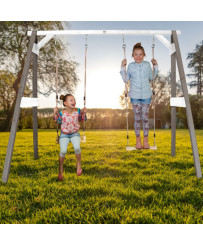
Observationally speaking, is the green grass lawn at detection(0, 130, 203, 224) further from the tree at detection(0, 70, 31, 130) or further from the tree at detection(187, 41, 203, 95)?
the tree at detection(187, 41, 203, 95)

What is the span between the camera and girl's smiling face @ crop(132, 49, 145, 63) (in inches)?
169

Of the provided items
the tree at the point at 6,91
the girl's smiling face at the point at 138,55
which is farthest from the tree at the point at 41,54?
the girl's smiling face at the point at 138,55

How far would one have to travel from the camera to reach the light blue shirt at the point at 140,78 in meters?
4.25

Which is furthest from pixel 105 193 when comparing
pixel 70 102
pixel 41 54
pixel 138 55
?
pixel 41 54

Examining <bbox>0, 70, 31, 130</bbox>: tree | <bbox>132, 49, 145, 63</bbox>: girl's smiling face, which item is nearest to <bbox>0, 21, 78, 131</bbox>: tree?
<bbox>0, 70, 31, 130</bbox>: tree

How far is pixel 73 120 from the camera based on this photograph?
3.48 metres

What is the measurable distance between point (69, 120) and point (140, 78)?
1.63 meters

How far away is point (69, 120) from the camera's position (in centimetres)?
347

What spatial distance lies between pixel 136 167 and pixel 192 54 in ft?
60.7

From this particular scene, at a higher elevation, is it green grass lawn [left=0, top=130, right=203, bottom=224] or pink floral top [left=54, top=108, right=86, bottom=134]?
pink floral top [left=54, top=108, right=86, bottom=134]

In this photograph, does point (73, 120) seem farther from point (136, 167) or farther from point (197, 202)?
point (197, 202)

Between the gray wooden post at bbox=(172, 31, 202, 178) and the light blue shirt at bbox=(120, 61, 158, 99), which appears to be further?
the light blue shirt at bbox=(120, 61, 158, 99)

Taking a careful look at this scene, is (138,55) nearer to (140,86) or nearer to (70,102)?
(140,86)

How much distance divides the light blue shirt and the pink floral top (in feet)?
4.00
